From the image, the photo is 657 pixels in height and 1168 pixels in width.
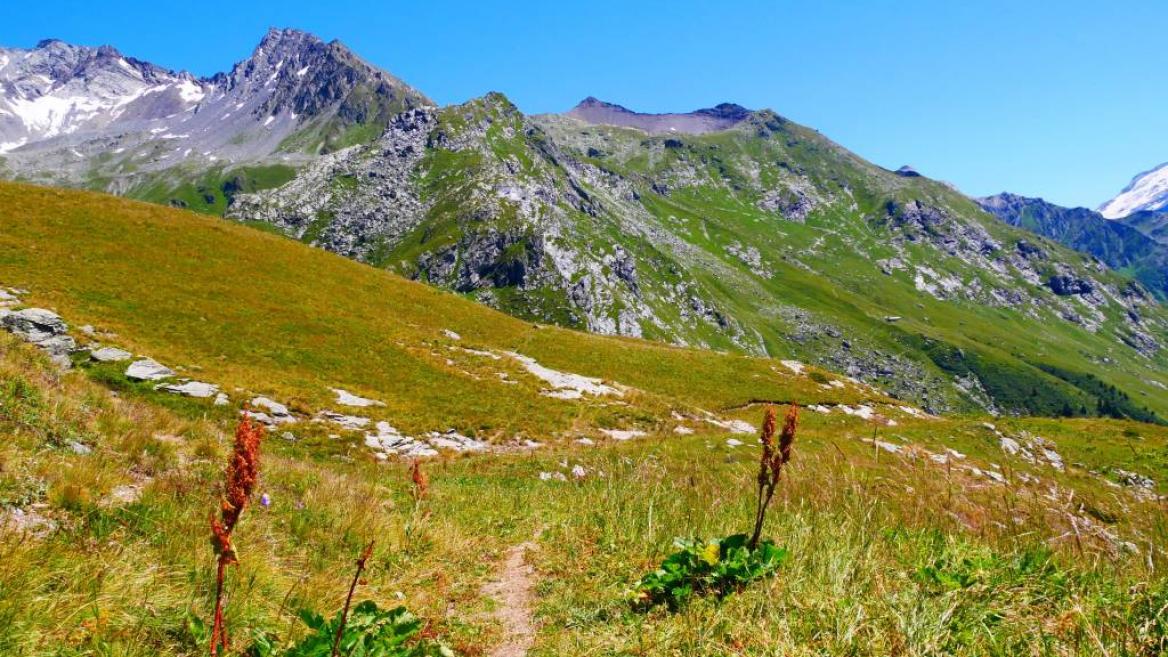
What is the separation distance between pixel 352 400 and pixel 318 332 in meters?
9.79

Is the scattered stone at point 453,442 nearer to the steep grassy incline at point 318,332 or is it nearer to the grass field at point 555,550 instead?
the steep grassy incline at point 318,332

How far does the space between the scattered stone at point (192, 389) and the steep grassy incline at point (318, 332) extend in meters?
0.81

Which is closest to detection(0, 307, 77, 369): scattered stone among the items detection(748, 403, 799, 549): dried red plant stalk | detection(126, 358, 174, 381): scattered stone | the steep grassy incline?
the steep grassy incline

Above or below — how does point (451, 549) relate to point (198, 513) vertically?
below

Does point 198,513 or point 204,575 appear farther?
point 198,513

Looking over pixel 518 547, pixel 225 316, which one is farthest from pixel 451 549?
pixel 225 316

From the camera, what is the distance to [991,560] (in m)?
5.43

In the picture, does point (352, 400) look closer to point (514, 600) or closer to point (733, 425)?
point (733, 425)

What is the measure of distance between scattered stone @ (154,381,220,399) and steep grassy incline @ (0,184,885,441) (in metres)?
0.81

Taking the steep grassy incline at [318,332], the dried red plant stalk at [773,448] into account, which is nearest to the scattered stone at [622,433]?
the steep grassy incline at [318,332]

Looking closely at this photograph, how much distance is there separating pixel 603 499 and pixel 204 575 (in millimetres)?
5919

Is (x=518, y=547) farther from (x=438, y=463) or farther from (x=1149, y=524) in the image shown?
(x=438, y=463)

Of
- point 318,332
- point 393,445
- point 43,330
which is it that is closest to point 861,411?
point 393,445

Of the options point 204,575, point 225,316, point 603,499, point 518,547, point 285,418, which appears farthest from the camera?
point 225,316
